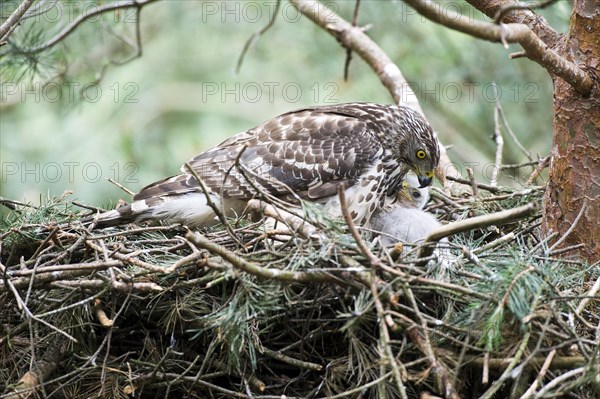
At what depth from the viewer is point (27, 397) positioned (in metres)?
3.96

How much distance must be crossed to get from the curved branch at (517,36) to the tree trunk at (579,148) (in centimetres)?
10

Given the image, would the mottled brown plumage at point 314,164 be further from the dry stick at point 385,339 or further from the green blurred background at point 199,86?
the dry stick at point 385,339

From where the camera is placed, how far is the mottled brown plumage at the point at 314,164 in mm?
5062

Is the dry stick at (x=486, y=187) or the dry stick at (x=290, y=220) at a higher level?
the dry stick at (x=290, y=220)

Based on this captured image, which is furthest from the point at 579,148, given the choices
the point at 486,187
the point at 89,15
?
the point at 89,15

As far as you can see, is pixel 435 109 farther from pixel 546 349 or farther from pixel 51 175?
pixel 546 349

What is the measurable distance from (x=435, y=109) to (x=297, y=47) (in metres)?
1.68

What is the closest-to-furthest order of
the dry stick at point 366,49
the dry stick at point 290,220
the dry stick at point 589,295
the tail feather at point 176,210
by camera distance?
1. the dry stick at point 589,295
2. the dry stick at point 290,220
3. the tail feather at point 176,210
4. the dry stick at point 366,49

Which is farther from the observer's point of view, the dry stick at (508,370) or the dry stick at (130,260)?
the dry stick at (130,260)

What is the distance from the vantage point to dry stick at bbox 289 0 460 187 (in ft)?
19.7

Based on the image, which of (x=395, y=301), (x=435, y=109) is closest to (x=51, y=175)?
(x=435, y=109)

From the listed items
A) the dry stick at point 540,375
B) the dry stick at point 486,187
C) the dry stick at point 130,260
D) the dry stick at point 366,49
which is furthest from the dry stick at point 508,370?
the dry stick at point 366,49

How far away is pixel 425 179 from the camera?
5.47 m

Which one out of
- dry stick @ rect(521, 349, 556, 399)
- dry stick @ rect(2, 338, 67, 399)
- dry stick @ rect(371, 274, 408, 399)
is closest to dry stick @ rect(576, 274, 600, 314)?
dry stick @ rect(521, 349, 556, 399)
